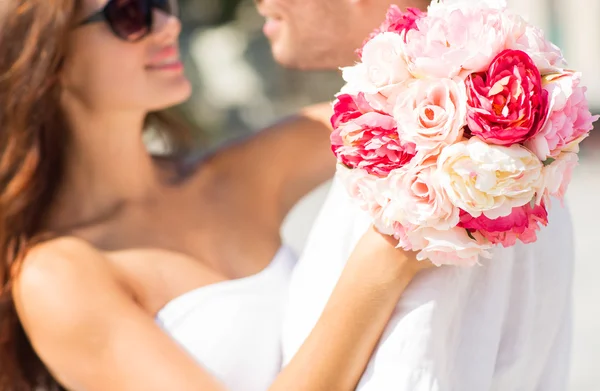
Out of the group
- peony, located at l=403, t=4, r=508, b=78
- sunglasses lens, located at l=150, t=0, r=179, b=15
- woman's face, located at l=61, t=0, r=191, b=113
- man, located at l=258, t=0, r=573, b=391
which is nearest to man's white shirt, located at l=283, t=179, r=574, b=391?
man, located at l=258, t=0, r=573, b=391

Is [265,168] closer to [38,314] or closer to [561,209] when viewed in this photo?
[38,314]

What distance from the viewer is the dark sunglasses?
190 centimetres

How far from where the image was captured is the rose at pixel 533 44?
3.95ft

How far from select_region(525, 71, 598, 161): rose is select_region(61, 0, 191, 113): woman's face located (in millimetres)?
1056

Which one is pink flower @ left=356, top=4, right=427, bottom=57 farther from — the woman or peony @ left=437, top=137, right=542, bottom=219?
the woman

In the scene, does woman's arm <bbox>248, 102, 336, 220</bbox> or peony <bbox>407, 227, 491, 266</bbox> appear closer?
peony <bbox>407, 227, 491, 266</bbox>

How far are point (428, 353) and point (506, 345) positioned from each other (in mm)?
218

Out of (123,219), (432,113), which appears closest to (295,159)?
(123,219)

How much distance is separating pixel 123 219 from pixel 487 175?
1119 millimetres

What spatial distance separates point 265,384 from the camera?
68.0 inches

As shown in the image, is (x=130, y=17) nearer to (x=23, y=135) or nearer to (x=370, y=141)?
(x=23, y=135)

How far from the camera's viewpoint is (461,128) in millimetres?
1189

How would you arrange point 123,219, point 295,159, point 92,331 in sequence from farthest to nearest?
point 295,159, point 123,219, point 92,331

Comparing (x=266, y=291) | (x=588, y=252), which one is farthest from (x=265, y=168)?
(x=588, y=252)
